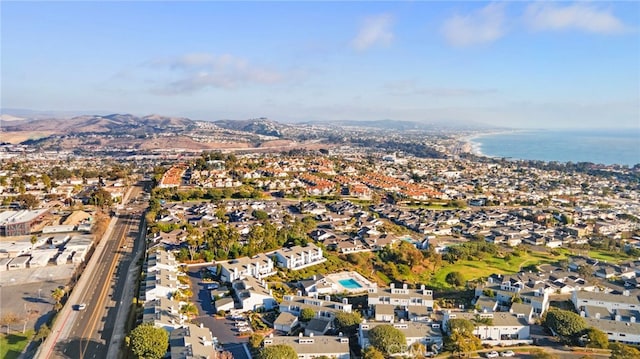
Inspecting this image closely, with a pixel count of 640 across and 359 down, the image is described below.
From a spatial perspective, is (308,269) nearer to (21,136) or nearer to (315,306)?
(315,306)

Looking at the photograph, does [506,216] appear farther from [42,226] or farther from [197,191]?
[42,226]

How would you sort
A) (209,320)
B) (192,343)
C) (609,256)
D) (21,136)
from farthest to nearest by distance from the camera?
(21,136) → (609,256) → (209,320) → (192,343)

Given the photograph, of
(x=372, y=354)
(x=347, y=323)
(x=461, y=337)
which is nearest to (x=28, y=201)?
(x=347, y=323)

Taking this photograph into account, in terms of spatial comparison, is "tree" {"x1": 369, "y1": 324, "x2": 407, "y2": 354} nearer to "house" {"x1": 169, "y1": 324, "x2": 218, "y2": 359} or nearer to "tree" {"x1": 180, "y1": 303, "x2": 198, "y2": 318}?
"house" {"x1": 169, "y1": 324, "x2": 218, "y2": 359}

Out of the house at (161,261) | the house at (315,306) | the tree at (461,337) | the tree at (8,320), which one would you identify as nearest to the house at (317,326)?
the house at (315,306)

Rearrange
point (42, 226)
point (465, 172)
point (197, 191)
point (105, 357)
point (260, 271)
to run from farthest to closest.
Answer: point (465, 172) → point (197, 191) → point (42, 226) → point (260, 271) → point (105, 357)

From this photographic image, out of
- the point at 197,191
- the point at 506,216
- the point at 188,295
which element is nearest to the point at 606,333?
the point at 188,295
